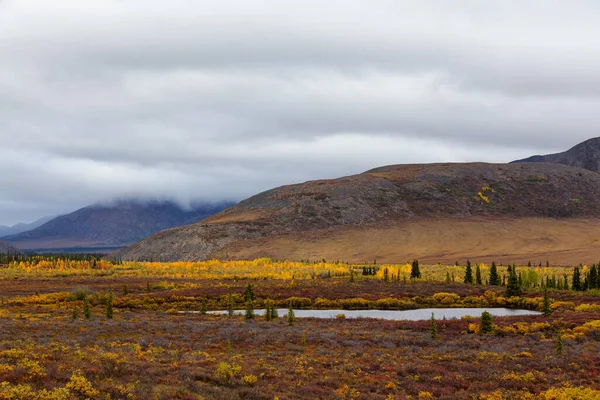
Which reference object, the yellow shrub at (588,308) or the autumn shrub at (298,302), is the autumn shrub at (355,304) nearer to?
the autumn shrub at (298,302)

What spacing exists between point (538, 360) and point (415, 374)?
986 cm

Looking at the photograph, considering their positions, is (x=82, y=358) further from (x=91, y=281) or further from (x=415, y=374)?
(x=91, y=281)

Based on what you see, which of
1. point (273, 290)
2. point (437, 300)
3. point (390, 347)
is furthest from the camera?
point (273, 290)

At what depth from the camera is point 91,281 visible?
11419 cm

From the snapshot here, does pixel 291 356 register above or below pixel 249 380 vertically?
below

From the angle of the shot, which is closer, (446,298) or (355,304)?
(355,304)

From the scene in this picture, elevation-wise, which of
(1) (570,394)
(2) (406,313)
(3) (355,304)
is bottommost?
(2) (406,313)

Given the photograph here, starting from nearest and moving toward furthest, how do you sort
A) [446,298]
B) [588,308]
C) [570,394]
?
[570,394], [588,308], [446,298]

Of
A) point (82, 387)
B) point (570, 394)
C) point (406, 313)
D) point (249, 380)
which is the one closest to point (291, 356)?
point (249, 380)

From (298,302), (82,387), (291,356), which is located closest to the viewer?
(82,387)

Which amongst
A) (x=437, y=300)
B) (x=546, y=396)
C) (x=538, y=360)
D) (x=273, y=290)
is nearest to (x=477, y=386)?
(x=546, y=396)

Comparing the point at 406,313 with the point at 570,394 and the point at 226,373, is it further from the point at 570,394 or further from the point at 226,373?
the point at 226,373

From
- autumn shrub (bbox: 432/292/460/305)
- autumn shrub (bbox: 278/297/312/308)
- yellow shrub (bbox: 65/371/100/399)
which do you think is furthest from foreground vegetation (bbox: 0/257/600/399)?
autumn shrub (bbox: 278/297/312/308)

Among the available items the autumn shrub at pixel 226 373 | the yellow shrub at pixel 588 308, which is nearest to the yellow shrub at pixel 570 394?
the autumn shrub at pixel 226 373
